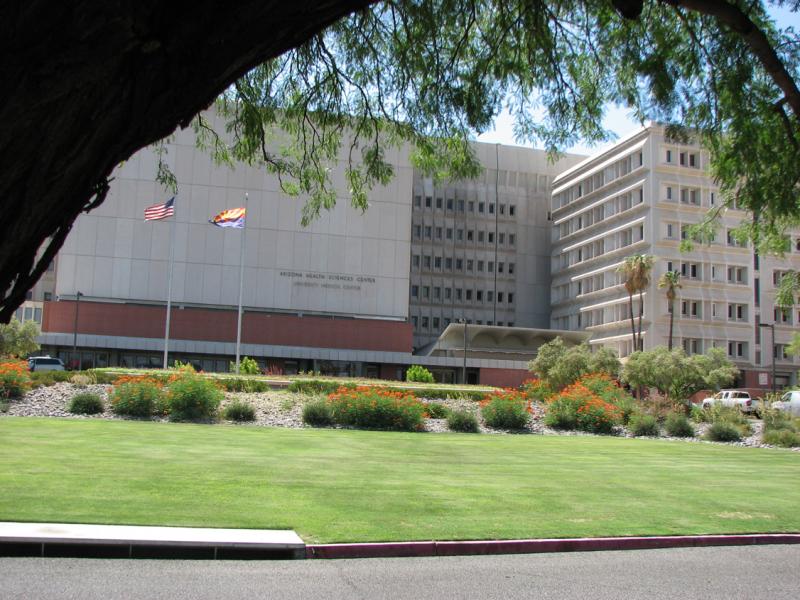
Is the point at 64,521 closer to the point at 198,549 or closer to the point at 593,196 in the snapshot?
the point at 198,549

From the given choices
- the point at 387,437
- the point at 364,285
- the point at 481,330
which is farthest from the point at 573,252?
the point at 387,437

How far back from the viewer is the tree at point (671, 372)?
53.8m

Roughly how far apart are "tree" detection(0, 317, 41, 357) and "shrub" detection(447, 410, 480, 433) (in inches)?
1852

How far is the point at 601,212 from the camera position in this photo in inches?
3676

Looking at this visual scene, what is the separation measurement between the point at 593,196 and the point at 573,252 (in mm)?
8499

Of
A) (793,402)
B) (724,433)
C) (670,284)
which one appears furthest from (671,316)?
(724,433)

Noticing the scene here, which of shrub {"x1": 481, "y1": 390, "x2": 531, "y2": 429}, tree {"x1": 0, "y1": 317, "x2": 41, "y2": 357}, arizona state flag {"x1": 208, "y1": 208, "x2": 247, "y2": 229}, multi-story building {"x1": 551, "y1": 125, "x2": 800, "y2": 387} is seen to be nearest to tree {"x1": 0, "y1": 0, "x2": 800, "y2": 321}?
shrub {"x1": 481, "y1": 390, "x2": 531, "y2": 429}

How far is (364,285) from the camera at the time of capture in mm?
75812

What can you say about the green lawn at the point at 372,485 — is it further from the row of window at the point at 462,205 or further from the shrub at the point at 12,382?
the row of window at the point at 462,205

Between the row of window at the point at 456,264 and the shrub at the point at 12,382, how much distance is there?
7956cm

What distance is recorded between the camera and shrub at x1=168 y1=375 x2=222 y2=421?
24812 millimetres

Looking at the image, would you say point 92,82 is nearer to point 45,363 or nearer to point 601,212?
point 45,363

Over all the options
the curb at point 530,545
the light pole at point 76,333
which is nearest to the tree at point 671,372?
the curb at point 530,545

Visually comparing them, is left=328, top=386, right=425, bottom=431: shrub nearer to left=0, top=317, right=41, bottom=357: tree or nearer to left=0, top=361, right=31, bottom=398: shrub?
left=0, top=361, right=31, bottom=398: shrub
